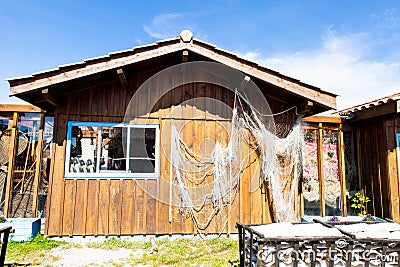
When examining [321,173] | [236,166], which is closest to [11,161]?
[236,166]

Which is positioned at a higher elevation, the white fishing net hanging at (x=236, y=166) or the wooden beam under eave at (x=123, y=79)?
the wooden beam under eave at (x=123, y=79)

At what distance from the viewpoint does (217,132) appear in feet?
17.8

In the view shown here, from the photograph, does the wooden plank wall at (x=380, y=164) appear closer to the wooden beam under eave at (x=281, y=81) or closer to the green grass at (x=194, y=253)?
the wooden beam under eave at (x=281, y=81)

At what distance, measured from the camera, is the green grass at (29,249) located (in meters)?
4.05

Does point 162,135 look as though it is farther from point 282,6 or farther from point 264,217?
point 282,6

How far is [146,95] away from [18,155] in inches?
101

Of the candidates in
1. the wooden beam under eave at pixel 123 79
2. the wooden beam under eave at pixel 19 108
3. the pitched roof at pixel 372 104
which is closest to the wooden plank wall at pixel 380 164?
the pitched roof at pixel 372 104

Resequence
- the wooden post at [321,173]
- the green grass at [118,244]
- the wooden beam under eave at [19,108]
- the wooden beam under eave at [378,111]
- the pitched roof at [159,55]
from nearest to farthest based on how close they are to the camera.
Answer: the pitched roof at [159,55], the green grass at [118,244], the wooden beam under eave at [378,111], the wooden beam under eave at [19,108], the wooden post at [321,173]

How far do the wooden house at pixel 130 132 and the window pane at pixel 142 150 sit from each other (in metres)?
0.02

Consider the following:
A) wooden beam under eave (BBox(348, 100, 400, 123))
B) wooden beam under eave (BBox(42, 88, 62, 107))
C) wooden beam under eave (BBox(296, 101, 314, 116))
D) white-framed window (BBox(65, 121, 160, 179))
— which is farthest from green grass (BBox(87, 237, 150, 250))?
wooden beam under eave (BBox(348, 100, 400, 123))

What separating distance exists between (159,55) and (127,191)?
2259 millimetres

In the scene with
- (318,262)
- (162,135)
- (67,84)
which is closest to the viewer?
(318,262)

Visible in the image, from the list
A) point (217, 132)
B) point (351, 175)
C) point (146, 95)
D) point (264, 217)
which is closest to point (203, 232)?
point (264, 217)

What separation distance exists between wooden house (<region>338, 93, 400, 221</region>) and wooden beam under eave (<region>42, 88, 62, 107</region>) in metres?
5.28
